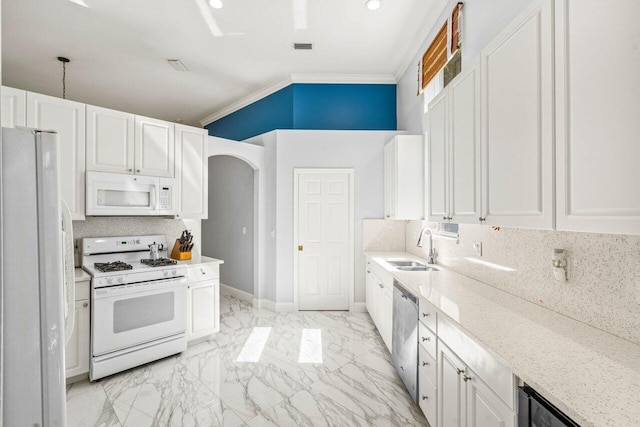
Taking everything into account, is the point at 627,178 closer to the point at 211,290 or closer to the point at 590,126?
the point at 590,126

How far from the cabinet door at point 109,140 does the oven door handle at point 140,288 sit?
1.11m

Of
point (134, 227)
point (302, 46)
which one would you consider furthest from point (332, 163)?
point (134, 227)

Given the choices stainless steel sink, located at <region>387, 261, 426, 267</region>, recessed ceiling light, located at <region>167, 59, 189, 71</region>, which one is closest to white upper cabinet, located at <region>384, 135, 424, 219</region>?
stainless steel sink, located at <region>387, 261, 426, 267</region>

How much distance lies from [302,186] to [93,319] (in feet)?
9.06

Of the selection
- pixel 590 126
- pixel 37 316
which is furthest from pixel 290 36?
pixel 37 316

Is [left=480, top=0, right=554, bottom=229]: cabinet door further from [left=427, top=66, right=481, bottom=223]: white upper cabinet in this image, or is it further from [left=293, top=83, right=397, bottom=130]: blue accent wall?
[left=293, top=83, right=397, bottom=130]: blue accent wall

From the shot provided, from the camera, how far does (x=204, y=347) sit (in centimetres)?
335

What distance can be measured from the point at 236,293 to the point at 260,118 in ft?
9.53

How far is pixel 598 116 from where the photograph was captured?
109 centimetres

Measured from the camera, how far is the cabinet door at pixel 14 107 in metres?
2.54

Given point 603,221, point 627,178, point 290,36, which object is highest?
point 290,36

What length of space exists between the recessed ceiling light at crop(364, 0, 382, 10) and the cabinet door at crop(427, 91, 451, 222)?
50.2 inches

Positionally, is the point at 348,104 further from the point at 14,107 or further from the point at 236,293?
the point at 14,107

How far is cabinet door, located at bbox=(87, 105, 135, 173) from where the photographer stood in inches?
116
